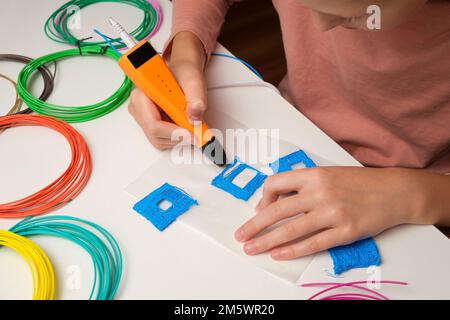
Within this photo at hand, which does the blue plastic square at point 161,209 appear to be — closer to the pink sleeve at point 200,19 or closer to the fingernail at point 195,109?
the fingernail at point 195,109

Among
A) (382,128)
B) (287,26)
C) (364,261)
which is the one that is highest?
(287,26)

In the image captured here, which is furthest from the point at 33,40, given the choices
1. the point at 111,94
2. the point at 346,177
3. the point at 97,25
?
the point at 346,177

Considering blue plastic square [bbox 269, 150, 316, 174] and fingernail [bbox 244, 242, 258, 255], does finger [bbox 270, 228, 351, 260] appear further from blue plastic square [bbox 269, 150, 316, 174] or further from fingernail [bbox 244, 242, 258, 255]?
blue plastic square [bbox 269, 150, 316, 174]

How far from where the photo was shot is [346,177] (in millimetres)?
594

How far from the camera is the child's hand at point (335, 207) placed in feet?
1.81

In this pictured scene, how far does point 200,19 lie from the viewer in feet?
2.67

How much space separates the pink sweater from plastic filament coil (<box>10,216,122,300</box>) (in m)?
0.40

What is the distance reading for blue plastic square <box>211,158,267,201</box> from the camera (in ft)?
2.02

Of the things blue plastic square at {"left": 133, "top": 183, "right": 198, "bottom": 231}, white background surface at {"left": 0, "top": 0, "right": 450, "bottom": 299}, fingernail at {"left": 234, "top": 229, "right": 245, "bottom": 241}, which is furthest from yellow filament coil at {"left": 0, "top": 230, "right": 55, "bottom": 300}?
fingernail at {"left": 234, "top": 229, "right": 245, "bottom": 241}

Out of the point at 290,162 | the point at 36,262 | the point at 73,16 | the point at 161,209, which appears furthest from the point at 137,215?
the point at 73,16

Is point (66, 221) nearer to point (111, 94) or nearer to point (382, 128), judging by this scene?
point (111, 94)

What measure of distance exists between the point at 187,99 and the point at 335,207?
0.27 metres

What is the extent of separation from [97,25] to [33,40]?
0.13 m

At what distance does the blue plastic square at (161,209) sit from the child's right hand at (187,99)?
0.08 meters
